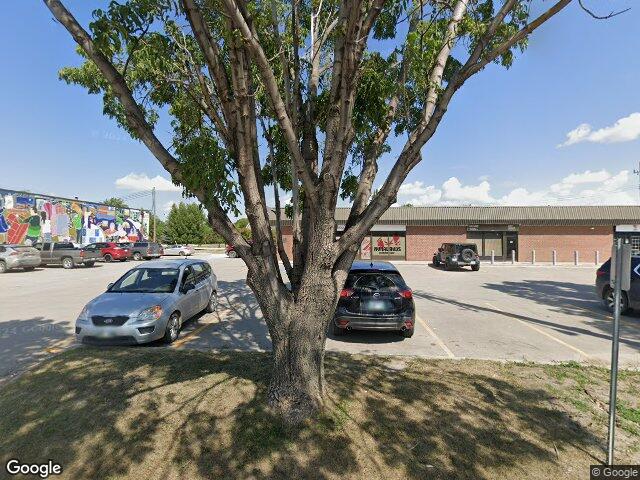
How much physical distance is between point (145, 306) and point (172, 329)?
Result: 750 mm

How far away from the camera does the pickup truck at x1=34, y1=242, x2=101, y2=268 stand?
24.4 meters

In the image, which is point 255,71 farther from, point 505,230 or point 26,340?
point 505,230

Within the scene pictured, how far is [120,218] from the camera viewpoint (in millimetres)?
40781

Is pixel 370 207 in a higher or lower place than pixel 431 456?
higher

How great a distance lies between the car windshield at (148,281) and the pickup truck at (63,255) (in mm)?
20066

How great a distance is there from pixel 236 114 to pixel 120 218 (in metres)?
43.0

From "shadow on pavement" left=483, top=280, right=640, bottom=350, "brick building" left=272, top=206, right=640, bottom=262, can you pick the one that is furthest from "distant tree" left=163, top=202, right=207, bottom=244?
"shadow on pavement" left=483, top=280, right=640, bottom=350

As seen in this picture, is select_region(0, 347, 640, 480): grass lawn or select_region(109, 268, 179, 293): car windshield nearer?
select_region(0, 347, 640, 480): grass lawn

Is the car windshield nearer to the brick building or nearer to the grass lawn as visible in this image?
the grass lawn

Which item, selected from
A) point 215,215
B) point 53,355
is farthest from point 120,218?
point 215,215

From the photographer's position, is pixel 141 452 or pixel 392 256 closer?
pixel 141 452

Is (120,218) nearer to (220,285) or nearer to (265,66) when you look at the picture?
(220,285)

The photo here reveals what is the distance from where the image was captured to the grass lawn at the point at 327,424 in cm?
319

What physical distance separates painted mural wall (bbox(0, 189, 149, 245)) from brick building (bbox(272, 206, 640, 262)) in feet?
65.1
